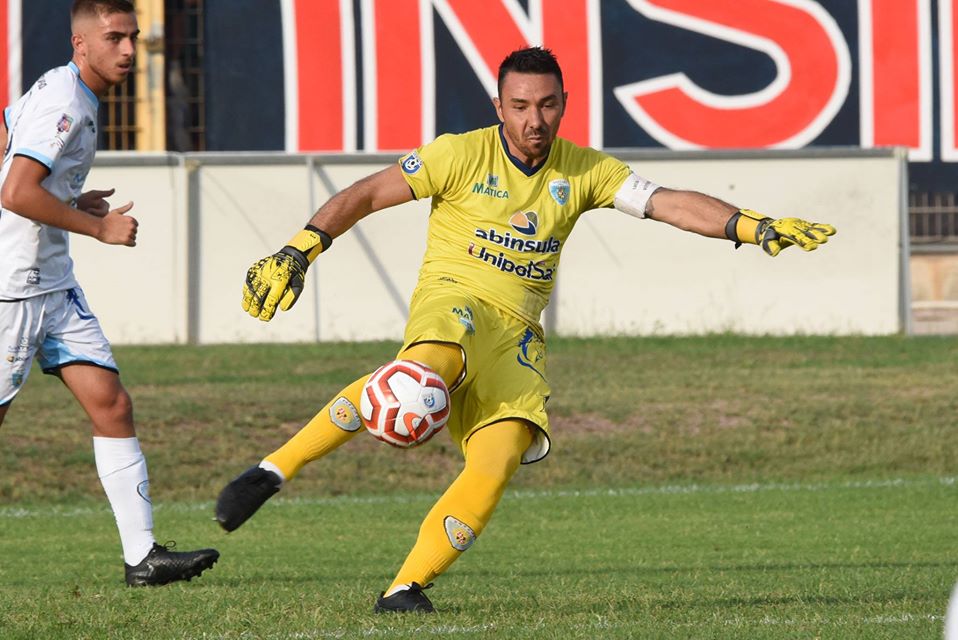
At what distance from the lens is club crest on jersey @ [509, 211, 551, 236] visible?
7.34 m

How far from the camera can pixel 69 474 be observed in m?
13.7

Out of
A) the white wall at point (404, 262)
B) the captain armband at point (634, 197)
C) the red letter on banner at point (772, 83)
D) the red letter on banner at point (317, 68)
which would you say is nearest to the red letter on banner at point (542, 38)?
the red letter on banner at point (772, 83)

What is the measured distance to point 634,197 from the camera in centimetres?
749

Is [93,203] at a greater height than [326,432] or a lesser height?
greater

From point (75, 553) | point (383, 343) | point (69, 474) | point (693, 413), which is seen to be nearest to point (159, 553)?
point (75, 553)

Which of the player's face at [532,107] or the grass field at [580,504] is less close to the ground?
the player's face at [532,107]

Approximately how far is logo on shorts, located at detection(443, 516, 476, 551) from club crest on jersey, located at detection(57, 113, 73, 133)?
2323 millimetres

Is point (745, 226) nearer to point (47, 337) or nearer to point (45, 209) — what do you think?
point (45, 209)

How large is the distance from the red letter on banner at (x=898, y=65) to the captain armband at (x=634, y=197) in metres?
15.0

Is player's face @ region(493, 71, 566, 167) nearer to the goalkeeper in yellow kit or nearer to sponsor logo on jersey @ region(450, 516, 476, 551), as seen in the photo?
the goalkeeper in yellow kit

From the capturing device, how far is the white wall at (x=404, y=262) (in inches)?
760

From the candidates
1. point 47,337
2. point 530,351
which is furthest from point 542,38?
point 530,351

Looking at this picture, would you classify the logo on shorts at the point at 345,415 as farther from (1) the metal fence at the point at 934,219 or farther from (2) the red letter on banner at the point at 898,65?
(2) the red letter on banner at the point at 898,65

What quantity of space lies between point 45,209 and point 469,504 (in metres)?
2.12
